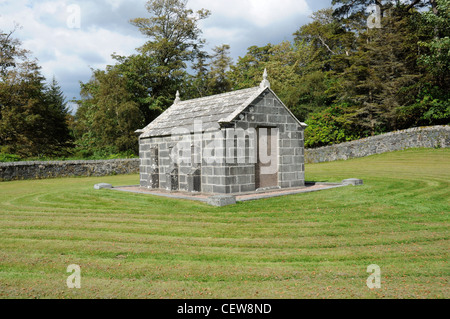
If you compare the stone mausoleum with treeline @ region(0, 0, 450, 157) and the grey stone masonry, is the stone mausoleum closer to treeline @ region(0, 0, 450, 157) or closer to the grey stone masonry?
the grey stone masonry

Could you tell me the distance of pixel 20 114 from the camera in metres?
35.4

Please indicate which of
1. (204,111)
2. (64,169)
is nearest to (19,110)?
(64,169)

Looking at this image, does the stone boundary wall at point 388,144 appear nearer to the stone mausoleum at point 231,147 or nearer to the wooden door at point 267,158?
the stone mausoleum at point 231,147

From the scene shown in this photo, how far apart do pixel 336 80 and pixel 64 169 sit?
98.3ft

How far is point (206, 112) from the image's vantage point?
16.7 metres

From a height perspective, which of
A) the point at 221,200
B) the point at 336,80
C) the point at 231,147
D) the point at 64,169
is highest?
the point at 336,80

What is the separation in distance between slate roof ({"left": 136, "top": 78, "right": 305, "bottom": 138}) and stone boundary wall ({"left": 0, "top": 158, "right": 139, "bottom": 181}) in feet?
37.8

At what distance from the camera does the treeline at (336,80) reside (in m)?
32.4

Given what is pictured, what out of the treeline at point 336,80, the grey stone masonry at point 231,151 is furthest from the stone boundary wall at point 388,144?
the grey stone masonry at point 231,151

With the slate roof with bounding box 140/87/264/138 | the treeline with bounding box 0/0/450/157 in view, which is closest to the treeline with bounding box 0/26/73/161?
the treeline with bounding box 0/0/450/157

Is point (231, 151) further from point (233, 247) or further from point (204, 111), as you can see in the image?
point (233, 247)

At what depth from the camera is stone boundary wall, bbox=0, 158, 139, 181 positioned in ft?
85.7

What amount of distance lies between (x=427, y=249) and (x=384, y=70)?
3106 cm
